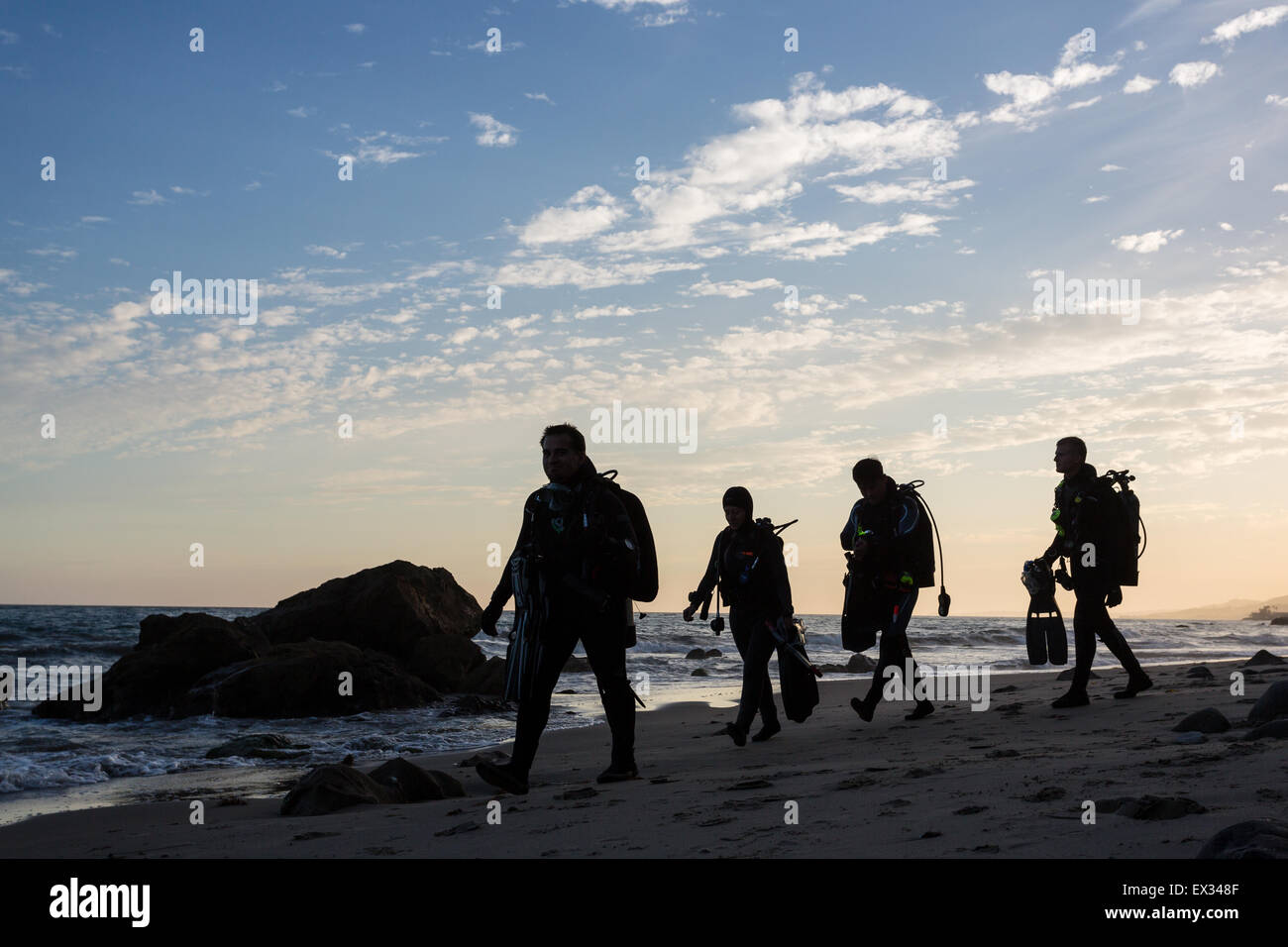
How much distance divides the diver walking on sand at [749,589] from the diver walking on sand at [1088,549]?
2.54 meters

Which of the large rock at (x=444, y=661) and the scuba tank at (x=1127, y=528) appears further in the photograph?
the large rock at (x=444, y=661)

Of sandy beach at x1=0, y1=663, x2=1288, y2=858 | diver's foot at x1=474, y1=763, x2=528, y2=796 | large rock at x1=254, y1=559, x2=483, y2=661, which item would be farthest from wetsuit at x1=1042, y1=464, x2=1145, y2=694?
large rock at x1=254, y1=559, x2=483, y2=661

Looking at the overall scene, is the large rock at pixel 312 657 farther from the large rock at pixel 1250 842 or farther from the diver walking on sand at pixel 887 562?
the large rock at pixel 1250 842

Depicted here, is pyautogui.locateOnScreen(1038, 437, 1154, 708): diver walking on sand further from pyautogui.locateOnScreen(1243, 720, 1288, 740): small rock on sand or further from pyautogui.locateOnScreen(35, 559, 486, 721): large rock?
pyautogui.locateOnScreen(35, 559, 486, 721): large rock

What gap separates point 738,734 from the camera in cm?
821

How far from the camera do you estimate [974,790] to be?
464 centimetres

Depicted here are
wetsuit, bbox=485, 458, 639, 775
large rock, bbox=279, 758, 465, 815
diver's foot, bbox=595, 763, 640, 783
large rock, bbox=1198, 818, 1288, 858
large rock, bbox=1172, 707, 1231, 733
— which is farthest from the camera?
diver's foot, bbox=595, 763, 640, 783

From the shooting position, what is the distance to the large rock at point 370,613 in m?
18.3

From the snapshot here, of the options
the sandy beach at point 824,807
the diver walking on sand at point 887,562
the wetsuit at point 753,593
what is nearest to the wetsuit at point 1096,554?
the sandy beach at point 824,807

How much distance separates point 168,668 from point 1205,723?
13866 mm

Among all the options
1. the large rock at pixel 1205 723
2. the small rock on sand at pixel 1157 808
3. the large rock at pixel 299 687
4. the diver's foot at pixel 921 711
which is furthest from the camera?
the large rock at pixel 299 687

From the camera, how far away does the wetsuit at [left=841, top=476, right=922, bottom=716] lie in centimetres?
858
